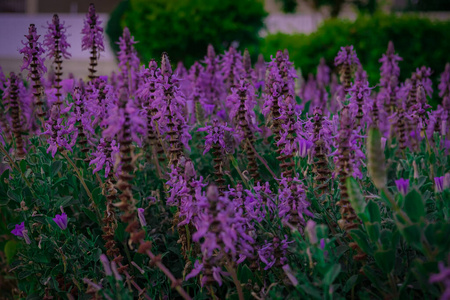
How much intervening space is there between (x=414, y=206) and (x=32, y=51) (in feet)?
6.24

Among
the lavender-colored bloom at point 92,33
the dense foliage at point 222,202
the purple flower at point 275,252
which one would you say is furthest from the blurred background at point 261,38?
the purple flower at point 275,252

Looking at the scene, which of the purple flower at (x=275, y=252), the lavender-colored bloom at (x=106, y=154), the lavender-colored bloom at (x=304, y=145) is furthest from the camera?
the lavender-colored bloom at (x=304, y=145)

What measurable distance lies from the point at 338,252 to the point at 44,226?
1503mm

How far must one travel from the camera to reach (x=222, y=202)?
1.53 metres

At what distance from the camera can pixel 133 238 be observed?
5.02 ft

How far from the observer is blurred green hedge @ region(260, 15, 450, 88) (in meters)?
8.12

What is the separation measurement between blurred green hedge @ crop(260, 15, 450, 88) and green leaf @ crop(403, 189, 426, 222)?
6.62 metres

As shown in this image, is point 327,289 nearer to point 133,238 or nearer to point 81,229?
point 133,238

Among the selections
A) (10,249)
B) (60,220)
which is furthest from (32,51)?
(10,249)

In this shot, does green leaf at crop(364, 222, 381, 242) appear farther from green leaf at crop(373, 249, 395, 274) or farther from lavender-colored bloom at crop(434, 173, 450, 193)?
lavender-colored bloom at crop(434, 173, 450, 193)

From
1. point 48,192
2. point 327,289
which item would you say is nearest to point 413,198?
point 327,289

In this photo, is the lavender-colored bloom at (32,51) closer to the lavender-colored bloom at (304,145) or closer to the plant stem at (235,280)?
the lavender-colored bloom at (304,145)

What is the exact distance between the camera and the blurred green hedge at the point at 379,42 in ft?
26.6

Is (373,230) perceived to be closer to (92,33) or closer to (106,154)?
(106,154)
